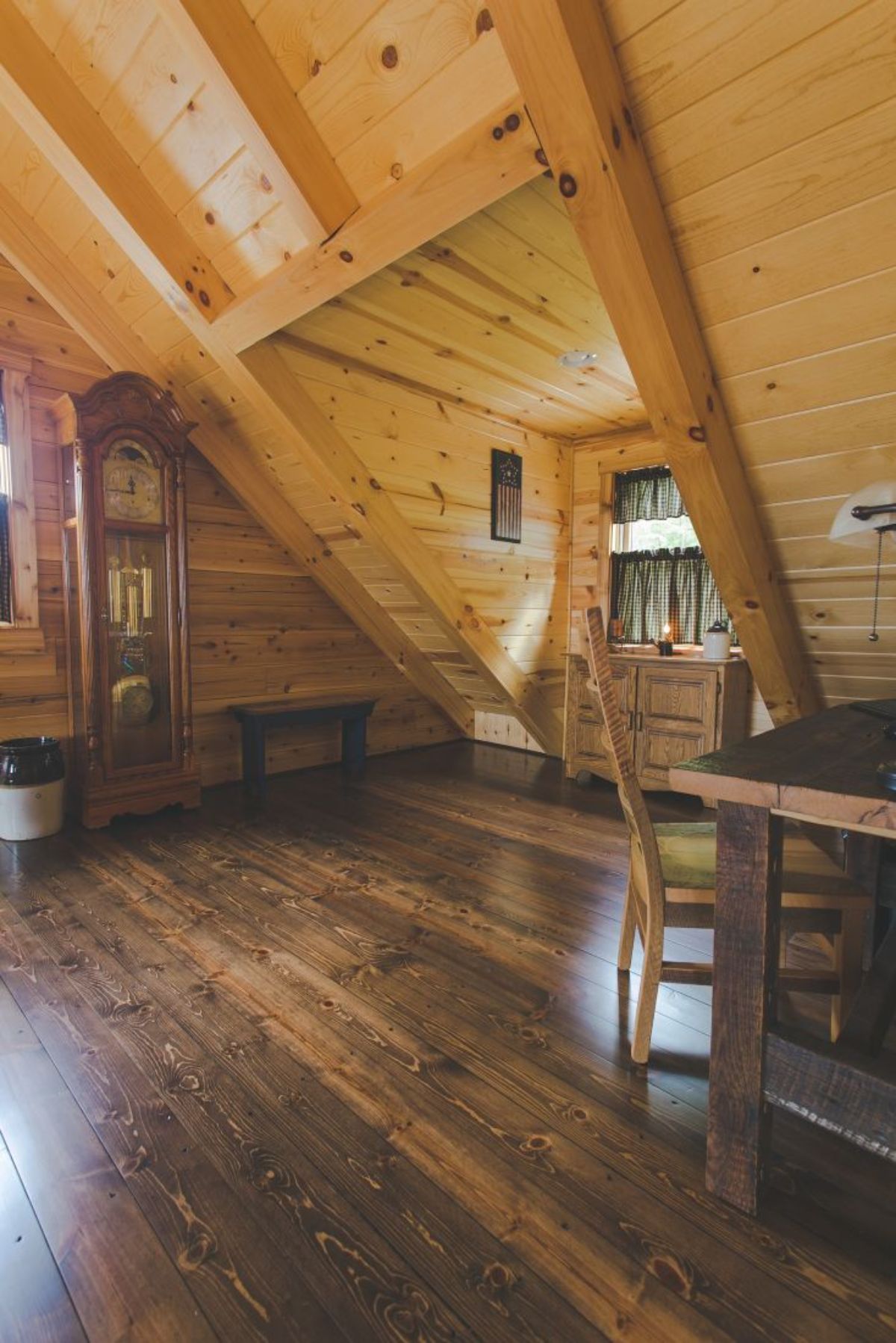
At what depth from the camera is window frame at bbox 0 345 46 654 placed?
10.2ft

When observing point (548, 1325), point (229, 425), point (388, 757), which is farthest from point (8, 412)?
point (548, 1325)

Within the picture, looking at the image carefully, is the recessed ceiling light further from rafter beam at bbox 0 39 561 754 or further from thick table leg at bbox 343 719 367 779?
thick table leg at bbox 343 719 367 779

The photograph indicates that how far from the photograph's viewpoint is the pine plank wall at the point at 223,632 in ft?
10.6

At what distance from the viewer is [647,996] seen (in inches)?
62.9

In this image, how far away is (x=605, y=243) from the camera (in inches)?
65.5

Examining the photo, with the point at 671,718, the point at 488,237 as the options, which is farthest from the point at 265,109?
the point at 671,718

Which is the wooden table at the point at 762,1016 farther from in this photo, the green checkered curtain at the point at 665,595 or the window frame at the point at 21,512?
the window frame at the point at 21,512

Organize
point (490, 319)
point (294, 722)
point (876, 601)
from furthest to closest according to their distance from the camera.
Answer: point (294, 722) → point (490, 319) → point (876, 601)

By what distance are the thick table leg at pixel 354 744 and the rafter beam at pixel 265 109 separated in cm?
291

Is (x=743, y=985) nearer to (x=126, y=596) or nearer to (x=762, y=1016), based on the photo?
(x=762, y=1016)

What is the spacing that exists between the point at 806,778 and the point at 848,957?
0.72 m

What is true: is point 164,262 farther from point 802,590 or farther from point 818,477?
point 802,590

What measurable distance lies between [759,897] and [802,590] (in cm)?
193

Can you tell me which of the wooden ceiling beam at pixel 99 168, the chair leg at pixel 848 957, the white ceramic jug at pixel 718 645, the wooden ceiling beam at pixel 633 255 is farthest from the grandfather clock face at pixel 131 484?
the chair leg at pixel 848 957
